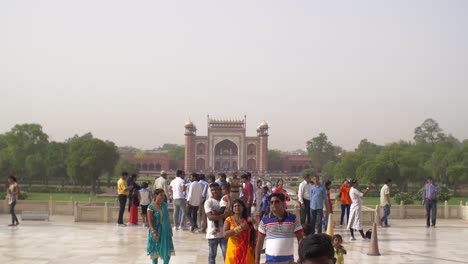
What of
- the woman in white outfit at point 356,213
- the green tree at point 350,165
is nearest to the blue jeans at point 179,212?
the woman in white outfit at point 356,213

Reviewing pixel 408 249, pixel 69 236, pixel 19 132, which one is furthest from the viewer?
pixel 19 132

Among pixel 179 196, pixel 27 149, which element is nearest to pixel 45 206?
pixel 179 196

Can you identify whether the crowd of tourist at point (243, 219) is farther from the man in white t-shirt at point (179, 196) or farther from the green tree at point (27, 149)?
the green tree at point (27, 149)

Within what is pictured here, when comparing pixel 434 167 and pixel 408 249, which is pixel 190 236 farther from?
pixel 434 167

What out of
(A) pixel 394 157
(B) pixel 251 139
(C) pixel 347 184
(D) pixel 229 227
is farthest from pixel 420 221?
(B) pixel 251 139

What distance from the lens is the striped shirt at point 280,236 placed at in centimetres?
540

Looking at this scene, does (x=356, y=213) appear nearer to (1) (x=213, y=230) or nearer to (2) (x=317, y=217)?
(2) (x=317, y=217)

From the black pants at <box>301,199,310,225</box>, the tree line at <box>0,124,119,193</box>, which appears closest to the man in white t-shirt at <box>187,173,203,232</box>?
the black pants at <box>301,199,310,225</box>

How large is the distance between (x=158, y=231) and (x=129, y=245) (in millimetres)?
3425

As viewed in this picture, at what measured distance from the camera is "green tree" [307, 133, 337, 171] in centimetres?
8338

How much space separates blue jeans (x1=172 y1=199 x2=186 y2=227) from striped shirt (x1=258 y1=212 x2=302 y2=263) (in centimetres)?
787

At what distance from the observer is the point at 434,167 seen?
50656 millimetres

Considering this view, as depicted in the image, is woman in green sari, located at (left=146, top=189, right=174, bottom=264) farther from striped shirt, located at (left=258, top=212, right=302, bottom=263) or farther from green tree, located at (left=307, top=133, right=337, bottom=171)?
green tree, located at (left=307, top=133, right=337, bottom=171)

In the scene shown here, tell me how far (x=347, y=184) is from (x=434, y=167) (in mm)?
39603
